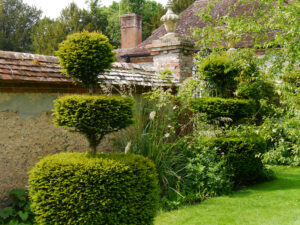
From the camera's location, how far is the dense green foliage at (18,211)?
15.4 ft

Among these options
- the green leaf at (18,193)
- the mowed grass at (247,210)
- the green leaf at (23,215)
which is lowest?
the mowed grass at (247,210)

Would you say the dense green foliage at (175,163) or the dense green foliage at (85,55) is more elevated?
the dense green foliage at (85,55)

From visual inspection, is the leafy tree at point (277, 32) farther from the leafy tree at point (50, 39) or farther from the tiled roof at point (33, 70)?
the leafy tree at point (50, 39)

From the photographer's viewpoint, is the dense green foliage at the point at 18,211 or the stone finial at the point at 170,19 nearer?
the dense green foliage at the point at 18,211

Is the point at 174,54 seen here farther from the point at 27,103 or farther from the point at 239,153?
the point at 27,103

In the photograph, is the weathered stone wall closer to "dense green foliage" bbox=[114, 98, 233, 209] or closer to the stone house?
the stone house

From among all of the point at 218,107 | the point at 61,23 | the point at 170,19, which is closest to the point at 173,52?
the point at 170,19

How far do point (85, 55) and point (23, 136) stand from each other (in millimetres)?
1634

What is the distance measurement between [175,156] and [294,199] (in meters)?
2.31

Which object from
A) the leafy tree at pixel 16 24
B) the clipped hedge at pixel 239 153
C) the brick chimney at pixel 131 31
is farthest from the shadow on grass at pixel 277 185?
the leafy tree at pixel 16 24

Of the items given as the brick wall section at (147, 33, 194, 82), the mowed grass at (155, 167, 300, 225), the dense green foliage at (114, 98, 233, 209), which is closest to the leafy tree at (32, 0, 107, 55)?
the brick wall section at (147, 33, 194, 82)

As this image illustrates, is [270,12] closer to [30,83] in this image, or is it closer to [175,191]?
[175,191]

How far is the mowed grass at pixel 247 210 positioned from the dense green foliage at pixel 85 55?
8.09ft

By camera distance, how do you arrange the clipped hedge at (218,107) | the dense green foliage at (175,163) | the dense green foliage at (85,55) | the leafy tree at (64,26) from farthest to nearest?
the leafy tree at (64,26) → the clipped hedge at (218,107) → the dense green foliage at (175,163) → the dense green foliage at (85,55)
